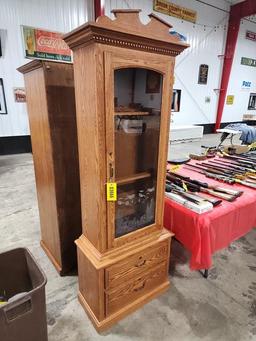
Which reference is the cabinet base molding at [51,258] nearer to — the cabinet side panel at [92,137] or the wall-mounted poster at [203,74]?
the cabinet side panel at [92,137]

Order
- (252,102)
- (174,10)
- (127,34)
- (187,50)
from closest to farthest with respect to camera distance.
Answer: (127,34) → (174,10) → (187,50) → (252,102)

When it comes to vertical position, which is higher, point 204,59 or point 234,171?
point 204,59

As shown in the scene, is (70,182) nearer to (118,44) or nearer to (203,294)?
(118,44)

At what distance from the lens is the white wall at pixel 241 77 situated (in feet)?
27.1

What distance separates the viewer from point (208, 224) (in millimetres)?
1421

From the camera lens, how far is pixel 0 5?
4277 millimetres

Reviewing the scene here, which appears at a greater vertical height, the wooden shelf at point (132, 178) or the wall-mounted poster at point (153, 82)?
the wall-mounted poster at point (153, 82)

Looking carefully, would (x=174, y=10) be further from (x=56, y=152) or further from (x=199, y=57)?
(x=56, y=152)

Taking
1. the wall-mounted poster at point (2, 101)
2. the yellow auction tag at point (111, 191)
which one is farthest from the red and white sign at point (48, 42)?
the yellow auction tag at point (111, 191)

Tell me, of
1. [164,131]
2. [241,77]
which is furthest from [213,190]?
[241,77]

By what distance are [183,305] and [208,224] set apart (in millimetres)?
679

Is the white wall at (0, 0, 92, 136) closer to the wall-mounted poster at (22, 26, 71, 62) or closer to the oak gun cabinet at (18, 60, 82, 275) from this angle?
the wall-mounted poster at (22, 26, 71, 62)

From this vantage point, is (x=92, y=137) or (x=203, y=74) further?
(x=203, y=74)

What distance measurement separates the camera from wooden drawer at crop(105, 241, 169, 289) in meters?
1.35
